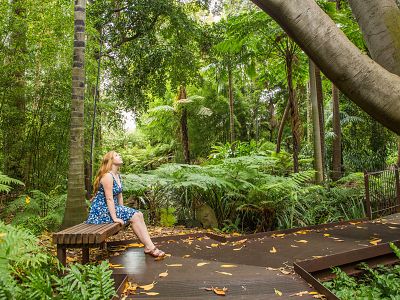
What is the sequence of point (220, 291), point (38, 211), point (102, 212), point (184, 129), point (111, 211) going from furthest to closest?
point (184, 129) < point (38, 211) < point (102, 212) < point (111, 211) < point (220, 291)

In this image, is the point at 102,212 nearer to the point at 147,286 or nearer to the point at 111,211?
the point at 111,211

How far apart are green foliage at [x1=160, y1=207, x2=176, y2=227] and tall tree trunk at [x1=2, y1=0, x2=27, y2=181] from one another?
11.1 ft

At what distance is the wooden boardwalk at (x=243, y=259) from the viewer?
3.80 metres

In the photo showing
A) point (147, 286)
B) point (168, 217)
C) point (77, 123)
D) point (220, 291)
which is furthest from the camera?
point (168, 217)

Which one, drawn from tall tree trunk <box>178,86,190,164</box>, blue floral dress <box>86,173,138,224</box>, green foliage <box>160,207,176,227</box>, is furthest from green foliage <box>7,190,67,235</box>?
tall tree trunk <box>178,86,190,164</box>

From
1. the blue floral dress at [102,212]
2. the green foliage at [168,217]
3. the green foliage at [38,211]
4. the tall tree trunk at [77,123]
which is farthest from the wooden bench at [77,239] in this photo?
the green foliage at [168,217]

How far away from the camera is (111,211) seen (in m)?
5.03

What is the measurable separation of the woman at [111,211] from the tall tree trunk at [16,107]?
150 inches

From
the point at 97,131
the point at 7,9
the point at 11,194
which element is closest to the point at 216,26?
the point at 97,131

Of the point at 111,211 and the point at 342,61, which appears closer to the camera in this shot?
the point at 342,61

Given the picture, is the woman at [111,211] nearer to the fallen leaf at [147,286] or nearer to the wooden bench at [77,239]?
the wooden bench at [77,239]

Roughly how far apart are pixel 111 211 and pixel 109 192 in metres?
0.27

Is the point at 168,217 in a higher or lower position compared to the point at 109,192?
lower

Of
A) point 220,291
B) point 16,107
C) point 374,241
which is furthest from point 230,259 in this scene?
point 16,107
